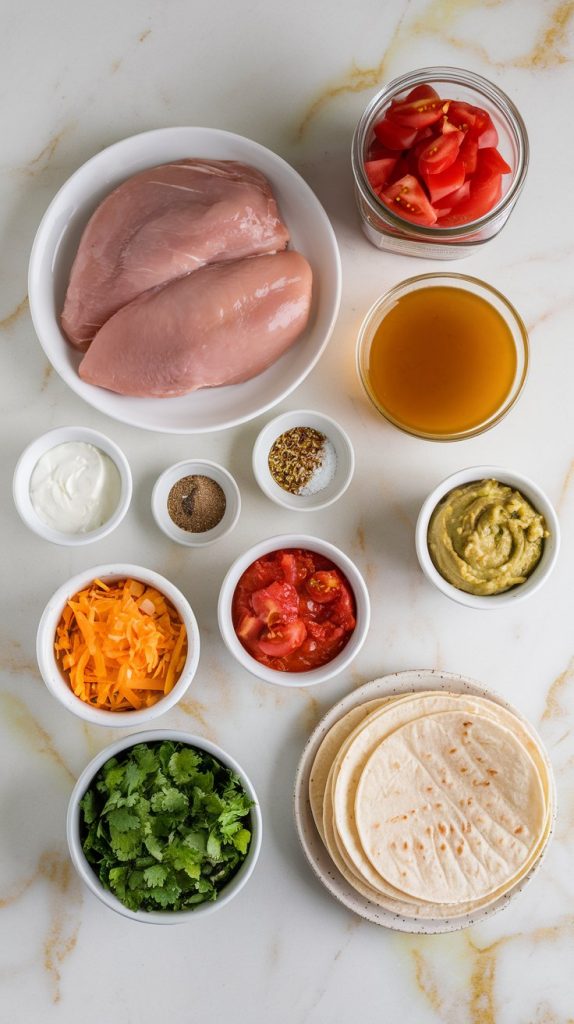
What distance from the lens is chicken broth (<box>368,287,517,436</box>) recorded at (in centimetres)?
254

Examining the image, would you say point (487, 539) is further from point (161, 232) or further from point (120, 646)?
point (161, 232)

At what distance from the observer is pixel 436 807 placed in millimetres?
2488

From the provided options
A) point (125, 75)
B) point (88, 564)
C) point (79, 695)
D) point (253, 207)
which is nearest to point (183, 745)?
point (79, 695)

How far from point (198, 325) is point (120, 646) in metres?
0.90

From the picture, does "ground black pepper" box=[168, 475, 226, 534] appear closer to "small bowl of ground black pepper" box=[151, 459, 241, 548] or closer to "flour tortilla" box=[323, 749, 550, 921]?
"small bowl of ground black pepper" box=[151, 459, 241, 548]

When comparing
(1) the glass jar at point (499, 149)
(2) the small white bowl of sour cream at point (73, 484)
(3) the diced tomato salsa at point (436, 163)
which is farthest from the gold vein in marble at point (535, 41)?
(2) the small white bowl of sour cream at point (73, 484)

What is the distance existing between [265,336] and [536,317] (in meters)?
0.88

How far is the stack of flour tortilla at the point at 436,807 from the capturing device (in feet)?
8.04

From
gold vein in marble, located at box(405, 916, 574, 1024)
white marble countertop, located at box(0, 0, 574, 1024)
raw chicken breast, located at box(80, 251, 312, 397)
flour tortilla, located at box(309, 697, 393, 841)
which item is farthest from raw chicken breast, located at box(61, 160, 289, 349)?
gold vein in marble, located at box(405, 916, 574, 1024)

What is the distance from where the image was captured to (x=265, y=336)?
2447 millimetres

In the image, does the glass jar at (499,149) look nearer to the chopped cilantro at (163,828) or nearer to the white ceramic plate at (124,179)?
the white ceramic plate at (124,179)

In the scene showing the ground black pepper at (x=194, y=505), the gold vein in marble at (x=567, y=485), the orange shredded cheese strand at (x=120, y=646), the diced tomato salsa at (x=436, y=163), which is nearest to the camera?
the diced tomato salsa at (x=436, y=163)

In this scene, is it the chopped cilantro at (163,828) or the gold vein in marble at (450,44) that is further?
the gold vein in marble at (450,44)

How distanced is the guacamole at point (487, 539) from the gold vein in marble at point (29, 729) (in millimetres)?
1270
